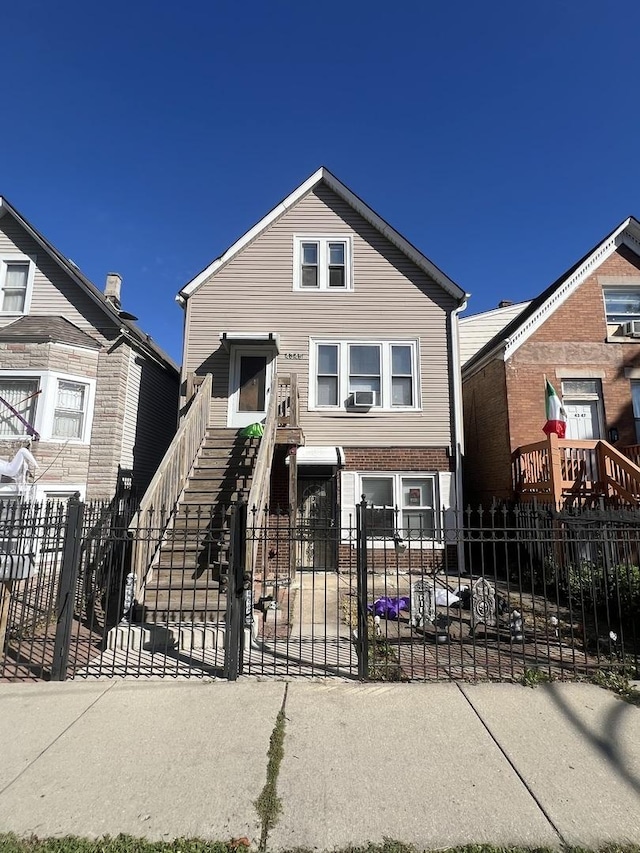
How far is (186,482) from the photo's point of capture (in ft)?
28.2

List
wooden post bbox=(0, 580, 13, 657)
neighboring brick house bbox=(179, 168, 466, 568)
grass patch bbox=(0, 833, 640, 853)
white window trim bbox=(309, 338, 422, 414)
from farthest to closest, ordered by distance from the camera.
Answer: white window trim bbox=(309, 338, 422, 414), neighboring brick house bbox=(179, 168, 466, 568), wooden post bbox=(0, 580, 13, 657), grass patch bbox=(0, 833, 640, 853)

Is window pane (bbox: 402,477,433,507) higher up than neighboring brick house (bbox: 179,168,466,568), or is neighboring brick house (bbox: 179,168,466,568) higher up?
neighboring brick house (bbox: 179,168,466,568)

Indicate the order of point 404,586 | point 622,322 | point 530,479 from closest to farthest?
1. point 404,586
2. point 530,479
3. point 622,322

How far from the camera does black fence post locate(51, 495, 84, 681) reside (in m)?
4.94

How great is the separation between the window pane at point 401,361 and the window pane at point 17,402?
352 inches

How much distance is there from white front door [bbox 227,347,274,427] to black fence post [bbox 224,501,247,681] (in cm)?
639

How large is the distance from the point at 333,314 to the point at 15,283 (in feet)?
28.9

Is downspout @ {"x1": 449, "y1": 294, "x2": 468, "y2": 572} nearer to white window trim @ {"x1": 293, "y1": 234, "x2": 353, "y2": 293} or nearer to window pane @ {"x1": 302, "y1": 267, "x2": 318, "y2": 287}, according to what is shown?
white window trim @ {"x1": 293, "y1": 234, "x2": 353, "y2": 293}

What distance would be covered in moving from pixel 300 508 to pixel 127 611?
568 centimetres

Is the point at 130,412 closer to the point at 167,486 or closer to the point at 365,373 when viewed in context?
the point at 167,486

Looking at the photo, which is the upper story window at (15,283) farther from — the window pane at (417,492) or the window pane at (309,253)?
the window pane at (417,492)

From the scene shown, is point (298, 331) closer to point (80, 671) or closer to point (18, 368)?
point (18, 368)

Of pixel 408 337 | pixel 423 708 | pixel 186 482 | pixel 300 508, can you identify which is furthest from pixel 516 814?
pixel 408 337

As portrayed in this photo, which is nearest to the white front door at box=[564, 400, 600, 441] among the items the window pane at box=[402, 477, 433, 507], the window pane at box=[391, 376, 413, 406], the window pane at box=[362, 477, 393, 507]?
the window pane at box=[402, 477, 433, 507]
